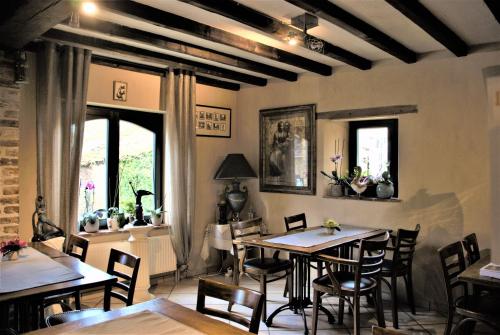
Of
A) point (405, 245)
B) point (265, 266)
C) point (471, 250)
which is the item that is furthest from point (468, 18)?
point (265, 266)

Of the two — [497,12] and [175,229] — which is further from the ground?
[497,12]

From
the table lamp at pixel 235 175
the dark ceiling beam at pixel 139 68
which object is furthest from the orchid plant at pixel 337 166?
the dark ceiling beam at pixel 139 68

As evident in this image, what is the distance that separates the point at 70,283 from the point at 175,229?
2580 mm

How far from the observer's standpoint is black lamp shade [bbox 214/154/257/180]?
5082 mm

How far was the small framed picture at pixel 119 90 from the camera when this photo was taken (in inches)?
168

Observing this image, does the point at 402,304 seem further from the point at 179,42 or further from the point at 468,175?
the point at 179,42

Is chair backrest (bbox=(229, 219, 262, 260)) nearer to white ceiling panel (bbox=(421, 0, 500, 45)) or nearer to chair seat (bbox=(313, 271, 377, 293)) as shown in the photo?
chair seat (bbox=(313, 271, 377, 293))

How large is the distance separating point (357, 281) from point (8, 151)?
2.92 meters

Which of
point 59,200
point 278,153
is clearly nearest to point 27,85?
point 59,200

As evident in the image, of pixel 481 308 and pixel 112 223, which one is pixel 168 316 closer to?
pixel 481 308

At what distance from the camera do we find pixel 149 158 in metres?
4.82

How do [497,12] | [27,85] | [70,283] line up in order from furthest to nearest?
[27,85] → [497,12] → [70,283]

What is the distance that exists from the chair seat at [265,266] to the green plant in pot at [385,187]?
1284 millimetres

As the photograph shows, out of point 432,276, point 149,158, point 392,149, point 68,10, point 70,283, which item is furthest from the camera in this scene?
point 149,158
